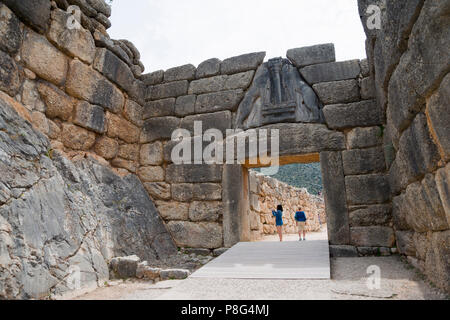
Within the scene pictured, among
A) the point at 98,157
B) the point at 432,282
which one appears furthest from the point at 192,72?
the point at 432,282

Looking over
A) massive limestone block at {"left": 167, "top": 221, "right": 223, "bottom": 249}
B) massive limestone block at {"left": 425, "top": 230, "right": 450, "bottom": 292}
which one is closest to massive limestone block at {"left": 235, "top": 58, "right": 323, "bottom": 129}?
massive limestone block at {"left": 167, "top": 221, "right": 223, "bottom": 249}

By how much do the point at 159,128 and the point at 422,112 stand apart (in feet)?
15.4

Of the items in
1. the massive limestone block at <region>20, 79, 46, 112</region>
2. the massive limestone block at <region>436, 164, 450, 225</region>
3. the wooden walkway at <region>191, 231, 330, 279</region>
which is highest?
the massive limestone block at <region>20, 79, 46, 112</region>

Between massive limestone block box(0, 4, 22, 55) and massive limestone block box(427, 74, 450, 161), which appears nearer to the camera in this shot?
massive limestone block box(427, 74, 450, 161)

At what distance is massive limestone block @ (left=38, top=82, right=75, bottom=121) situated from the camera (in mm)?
3943

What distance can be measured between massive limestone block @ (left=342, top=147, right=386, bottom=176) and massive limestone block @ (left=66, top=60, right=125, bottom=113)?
4.24 metres

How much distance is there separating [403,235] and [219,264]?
8.41 ft

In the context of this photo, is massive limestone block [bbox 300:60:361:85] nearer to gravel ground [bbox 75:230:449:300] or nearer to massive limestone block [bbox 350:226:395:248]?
massive limestone block [bbox 350:226:395:248]

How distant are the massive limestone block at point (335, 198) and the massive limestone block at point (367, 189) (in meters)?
0.12

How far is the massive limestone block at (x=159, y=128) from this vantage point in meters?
5.83

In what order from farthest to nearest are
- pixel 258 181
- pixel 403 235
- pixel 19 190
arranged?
pixel 258 181 < pixel 403 235 < pixel 19 190

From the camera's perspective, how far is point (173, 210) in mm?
5441

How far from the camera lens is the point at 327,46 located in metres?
5.14
